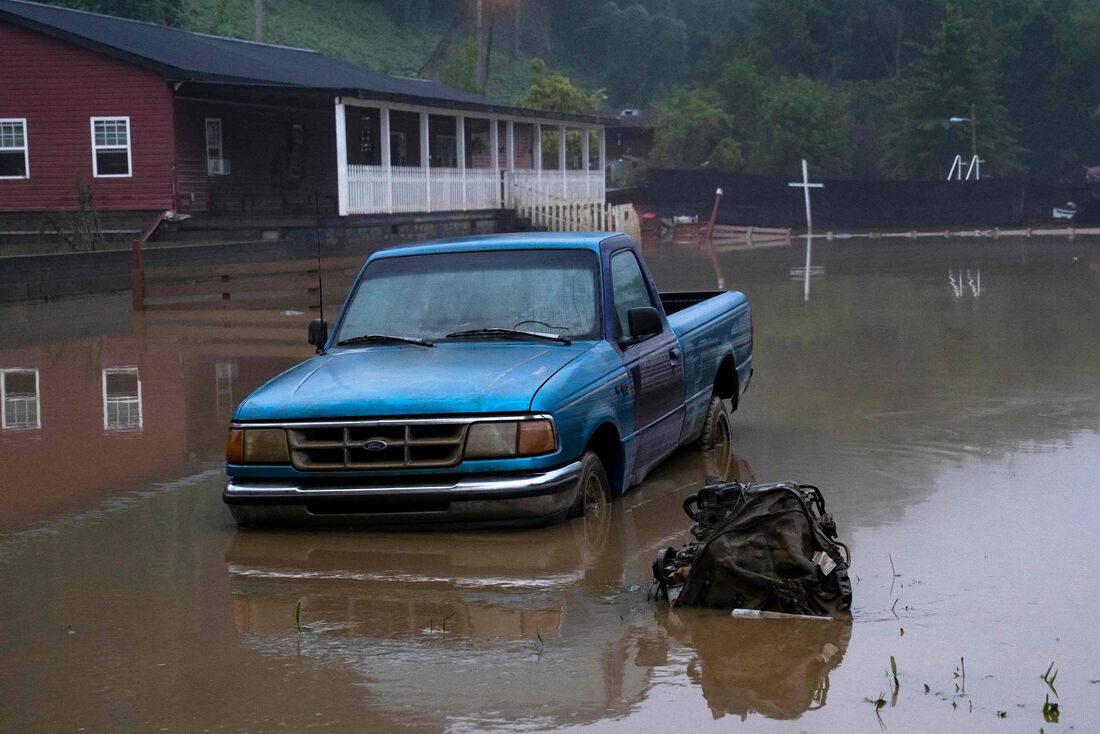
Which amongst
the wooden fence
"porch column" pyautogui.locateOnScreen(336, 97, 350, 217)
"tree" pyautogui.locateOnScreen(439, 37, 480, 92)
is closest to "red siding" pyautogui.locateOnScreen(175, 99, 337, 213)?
"porch column" pyautogui.locateOnScreen(336, 97, 350, 217)

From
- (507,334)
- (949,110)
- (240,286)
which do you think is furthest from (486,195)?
(949,110)

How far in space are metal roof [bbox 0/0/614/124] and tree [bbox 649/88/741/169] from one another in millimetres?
31619

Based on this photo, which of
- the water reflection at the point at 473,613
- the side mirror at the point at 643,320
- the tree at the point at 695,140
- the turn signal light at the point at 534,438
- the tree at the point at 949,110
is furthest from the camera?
the tree at the point at 695,140

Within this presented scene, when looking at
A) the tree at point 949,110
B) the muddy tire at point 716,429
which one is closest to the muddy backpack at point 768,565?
the muddy tire at point 716,429

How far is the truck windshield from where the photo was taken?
884 centimetres

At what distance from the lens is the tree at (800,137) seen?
255 ft

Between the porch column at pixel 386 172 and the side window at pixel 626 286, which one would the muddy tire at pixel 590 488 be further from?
the porch column at pixel 386 172

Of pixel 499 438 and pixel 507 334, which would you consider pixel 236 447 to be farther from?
pixel 507 334

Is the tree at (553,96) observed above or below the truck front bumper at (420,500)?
above

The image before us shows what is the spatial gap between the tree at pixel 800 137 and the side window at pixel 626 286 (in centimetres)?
6894

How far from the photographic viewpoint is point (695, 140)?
81.8m

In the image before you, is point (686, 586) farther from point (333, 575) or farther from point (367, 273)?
point (367, 273)

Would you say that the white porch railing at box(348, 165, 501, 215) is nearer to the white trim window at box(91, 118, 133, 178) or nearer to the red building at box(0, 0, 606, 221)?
the red building at box(0, 0, 606, 221)

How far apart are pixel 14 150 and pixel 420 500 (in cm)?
3215
